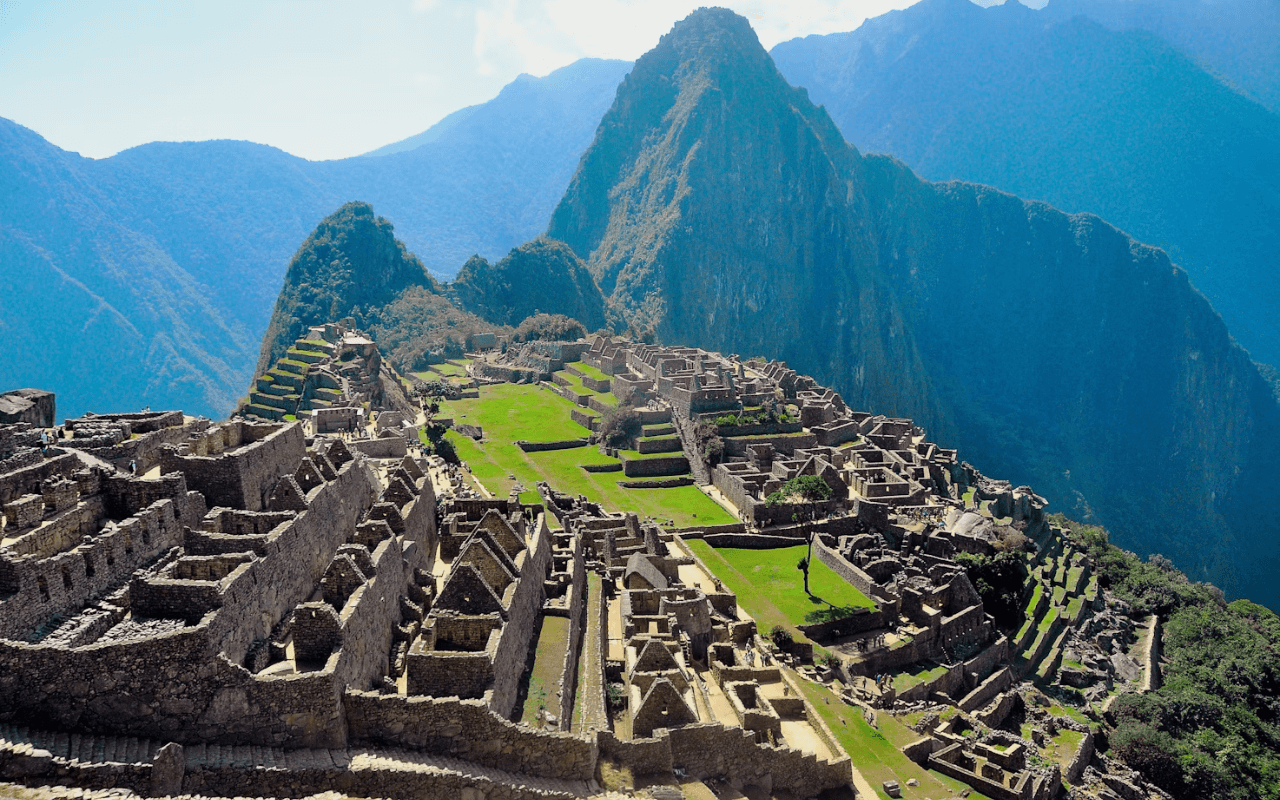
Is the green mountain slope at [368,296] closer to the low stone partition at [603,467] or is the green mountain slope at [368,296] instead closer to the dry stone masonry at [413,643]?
the low stone partition at [603,467]

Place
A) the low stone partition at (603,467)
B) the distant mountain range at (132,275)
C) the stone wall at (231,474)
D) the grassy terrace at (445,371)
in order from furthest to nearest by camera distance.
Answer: the grassy terrace at (445,371) → the distant mountain range at (132,275) → the low stone partition at (603,467) → the stone wall at (231,474)

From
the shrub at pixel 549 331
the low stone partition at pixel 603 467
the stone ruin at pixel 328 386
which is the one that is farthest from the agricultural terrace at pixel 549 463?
the shrub at pixel 549 331

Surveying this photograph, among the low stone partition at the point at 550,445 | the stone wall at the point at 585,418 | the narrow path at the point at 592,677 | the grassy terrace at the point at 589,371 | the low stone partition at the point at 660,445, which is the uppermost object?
the grassy terrace at the point at 589,371

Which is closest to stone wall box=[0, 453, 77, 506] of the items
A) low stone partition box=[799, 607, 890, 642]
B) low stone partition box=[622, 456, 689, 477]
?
low stone partition box=[799, 607, 890, 642]

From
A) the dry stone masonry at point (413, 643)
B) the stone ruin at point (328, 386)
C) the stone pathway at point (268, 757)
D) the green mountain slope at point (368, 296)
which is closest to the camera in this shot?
the stone pathway at point (268, 757)

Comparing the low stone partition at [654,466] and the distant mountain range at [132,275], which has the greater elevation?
the distant mountain range at [132,275]

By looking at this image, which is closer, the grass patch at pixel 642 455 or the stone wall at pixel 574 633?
the stone wall at pixel 574 633
